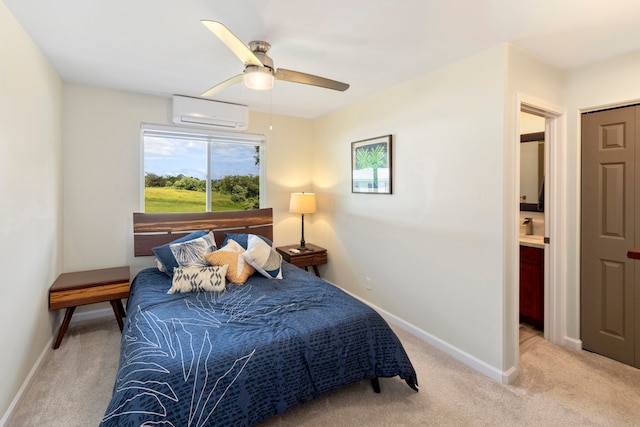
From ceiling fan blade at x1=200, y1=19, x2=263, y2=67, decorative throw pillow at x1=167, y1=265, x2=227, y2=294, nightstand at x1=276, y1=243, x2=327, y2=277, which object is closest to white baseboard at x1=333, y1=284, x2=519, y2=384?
nightstand at x1=276, y1=243, x2=327, y2=277

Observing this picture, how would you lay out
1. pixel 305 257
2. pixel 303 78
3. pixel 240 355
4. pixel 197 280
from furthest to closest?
pixel 305 257 → pixel 197 280 → pixel 303 78 → pixel 240 355

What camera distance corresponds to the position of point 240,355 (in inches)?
65.7

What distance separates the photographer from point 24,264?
2107mm

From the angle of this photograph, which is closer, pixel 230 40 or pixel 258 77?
pixel 230 40

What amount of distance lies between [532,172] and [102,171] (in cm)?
468

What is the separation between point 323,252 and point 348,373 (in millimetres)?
2280

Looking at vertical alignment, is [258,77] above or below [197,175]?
above

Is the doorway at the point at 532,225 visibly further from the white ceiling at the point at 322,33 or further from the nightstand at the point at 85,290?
the nightstand at the point at 85,290

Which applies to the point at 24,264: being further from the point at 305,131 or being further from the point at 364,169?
the point at 305,131

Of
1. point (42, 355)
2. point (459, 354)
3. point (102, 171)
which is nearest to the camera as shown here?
point (42, 355)

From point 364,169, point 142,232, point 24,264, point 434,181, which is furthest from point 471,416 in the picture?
point 142,232

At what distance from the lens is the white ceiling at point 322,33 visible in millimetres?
1792

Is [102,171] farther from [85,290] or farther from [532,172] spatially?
[532,172]

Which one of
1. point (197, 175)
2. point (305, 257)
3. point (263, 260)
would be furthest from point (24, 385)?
point (305, 257)
